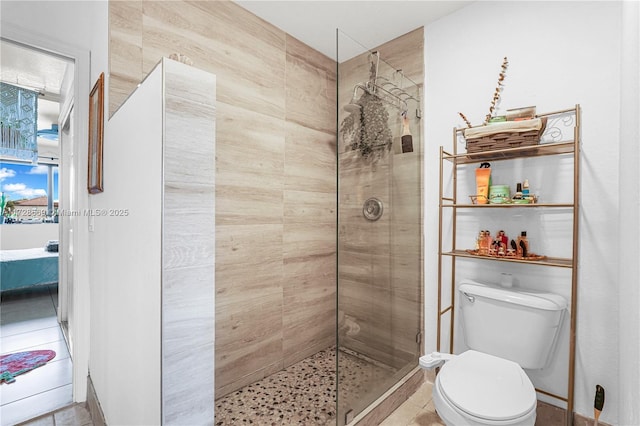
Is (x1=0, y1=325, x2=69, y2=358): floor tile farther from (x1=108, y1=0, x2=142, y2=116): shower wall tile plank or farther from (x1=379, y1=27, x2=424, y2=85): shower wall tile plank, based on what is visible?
(x1=379, y1=27, x2=424, y2=85): shower wall tile plank

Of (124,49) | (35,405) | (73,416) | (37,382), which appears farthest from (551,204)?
(37,382)

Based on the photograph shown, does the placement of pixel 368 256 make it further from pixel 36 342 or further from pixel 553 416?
pixel 36 342

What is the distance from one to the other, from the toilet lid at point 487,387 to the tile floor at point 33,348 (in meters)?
2.29

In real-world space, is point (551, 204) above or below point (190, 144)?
below

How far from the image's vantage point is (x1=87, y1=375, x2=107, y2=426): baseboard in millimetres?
1612

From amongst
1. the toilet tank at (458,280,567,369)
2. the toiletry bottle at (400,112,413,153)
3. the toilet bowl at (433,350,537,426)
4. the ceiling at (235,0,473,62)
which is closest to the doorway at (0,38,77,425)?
the ceiling at (235,0,473,62)

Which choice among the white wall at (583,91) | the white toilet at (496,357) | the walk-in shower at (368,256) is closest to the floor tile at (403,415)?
the walk-in shower at (368,256)

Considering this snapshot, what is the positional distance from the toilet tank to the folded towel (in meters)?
0.90

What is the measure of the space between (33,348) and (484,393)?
3.42 meters

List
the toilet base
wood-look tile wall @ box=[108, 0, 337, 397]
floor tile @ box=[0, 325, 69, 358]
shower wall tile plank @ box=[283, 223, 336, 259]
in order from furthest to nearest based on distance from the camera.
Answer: floor tile @ box=[0, 325, 69, 358], shower wall tile plank @ box=[283, 223, 336, 259], wood-look tile wall @ box=[108, 0, 337, 397], the toilet base

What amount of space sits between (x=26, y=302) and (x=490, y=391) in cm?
503

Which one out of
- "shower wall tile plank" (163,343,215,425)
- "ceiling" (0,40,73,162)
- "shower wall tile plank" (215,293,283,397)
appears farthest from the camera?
"ceiling" (0,40,73,162)

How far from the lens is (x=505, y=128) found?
1653 millimetres

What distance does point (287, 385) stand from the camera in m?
2.17
